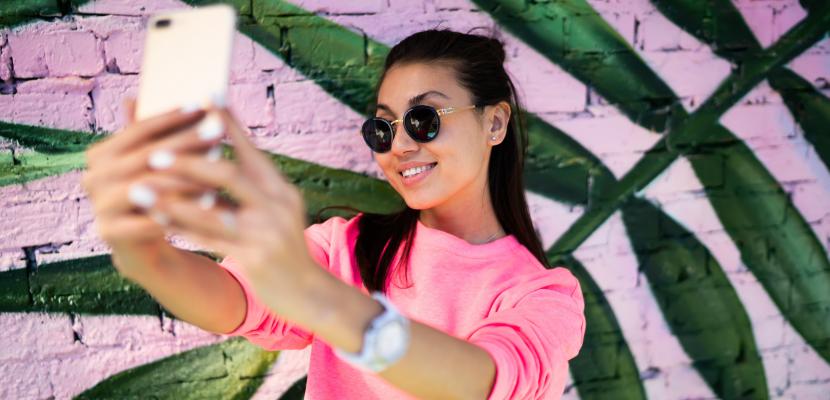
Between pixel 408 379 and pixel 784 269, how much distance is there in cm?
170

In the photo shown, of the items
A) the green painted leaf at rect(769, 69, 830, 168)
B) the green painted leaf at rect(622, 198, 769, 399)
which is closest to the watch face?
the green painted leaf at rect(622, 198, 769, 399)

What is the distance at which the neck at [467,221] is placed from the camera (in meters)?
1.52

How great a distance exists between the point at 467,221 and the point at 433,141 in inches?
9.6

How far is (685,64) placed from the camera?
6.55 ft

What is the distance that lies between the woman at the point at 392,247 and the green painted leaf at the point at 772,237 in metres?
0.82

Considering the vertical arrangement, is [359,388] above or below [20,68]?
below

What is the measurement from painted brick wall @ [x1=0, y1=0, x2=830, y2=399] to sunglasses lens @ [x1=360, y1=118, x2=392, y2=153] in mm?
342

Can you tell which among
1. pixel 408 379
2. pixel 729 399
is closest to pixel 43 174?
pixel 408 379

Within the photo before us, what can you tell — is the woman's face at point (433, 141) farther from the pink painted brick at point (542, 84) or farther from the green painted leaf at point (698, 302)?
the green painted leaf at point (698, 302)

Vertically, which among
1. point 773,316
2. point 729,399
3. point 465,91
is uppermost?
point 465,91

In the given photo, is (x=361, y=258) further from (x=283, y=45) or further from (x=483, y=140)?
(x=283, y=45)

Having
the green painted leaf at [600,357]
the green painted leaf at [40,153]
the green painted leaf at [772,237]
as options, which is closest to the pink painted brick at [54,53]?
the green painted leaf at [40,153]

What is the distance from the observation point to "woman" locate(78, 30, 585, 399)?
29.0 inches

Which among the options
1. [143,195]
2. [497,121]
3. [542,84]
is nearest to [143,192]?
[143,195]
